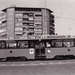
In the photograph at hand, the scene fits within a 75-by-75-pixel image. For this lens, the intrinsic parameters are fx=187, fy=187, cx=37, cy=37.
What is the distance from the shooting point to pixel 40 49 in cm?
2448

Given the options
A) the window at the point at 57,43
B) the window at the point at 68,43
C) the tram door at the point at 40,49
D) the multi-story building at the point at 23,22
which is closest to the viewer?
the tram door at the point at 40,49

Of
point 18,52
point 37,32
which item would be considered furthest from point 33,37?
point 37,32

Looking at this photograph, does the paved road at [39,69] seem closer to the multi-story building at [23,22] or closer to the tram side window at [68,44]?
the tram side window at [68,44]

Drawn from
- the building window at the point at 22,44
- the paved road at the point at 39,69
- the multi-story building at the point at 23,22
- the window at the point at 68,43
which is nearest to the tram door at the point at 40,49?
the building window at the point at 22,44

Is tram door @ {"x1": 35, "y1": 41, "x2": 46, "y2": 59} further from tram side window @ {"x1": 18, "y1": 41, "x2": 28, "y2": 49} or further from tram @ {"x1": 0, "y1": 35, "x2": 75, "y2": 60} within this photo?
tram side window @ {"x1": 18, "y1": 41, "x2": 28, "y2": 49}

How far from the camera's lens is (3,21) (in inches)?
3561

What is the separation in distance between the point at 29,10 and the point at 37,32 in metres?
11.2

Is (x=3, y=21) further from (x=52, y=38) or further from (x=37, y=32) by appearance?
(x=52, y=38)

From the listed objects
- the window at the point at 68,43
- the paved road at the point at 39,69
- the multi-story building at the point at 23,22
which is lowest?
the paved road at the point at 39,69

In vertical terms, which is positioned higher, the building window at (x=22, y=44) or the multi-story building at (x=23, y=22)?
the multi-story building at (x=23, y=22)

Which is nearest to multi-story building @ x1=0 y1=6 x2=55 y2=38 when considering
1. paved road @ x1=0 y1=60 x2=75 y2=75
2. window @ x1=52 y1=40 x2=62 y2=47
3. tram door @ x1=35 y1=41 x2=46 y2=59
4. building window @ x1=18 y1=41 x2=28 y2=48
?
tram door @ x1=35 y1=41 x2=46 y2=59

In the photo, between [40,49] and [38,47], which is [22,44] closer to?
[38,47]

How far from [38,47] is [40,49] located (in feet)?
1.30

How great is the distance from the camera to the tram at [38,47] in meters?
24.1
